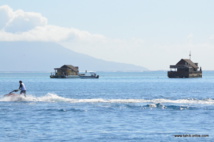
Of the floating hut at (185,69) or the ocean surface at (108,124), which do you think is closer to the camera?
A: the ocean surface at (108,124)

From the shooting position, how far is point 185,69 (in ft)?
550

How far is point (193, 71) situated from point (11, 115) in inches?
5511

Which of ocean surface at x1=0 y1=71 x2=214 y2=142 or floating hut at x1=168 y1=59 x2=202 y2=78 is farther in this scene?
floating hut at x1=168 y1=59 x2=202 y2=78

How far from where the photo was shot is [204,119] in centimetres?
3409

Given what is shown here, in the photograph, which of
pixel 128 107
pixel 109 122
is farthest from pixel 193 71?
pixel 109 122

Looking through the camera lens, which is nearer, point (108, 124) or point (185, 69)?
point (108, 124)

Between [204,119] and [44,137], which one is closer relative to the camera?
[44,137]

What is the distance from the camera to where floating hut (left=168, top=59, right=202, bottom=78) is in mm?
165875

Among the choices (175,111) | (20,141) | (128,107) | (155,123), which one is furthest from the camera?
(128,107)

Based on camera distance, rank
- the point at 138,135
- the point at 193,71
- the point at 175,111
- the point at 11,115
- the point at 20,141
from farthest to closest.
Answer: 1. the point at 193,71
2. the point at 175,111
3. the point at 11,115
4. the point at 138,135
5. the point at 20,141

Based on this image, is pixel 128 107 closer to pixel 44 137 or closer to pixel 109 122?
pixel 109 122

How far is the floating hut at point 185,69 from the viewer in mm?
165875

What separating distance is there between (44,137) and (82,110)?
14826 millimetres

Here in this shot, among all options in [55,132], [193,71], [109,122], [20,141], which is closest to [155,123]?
[109,122]
